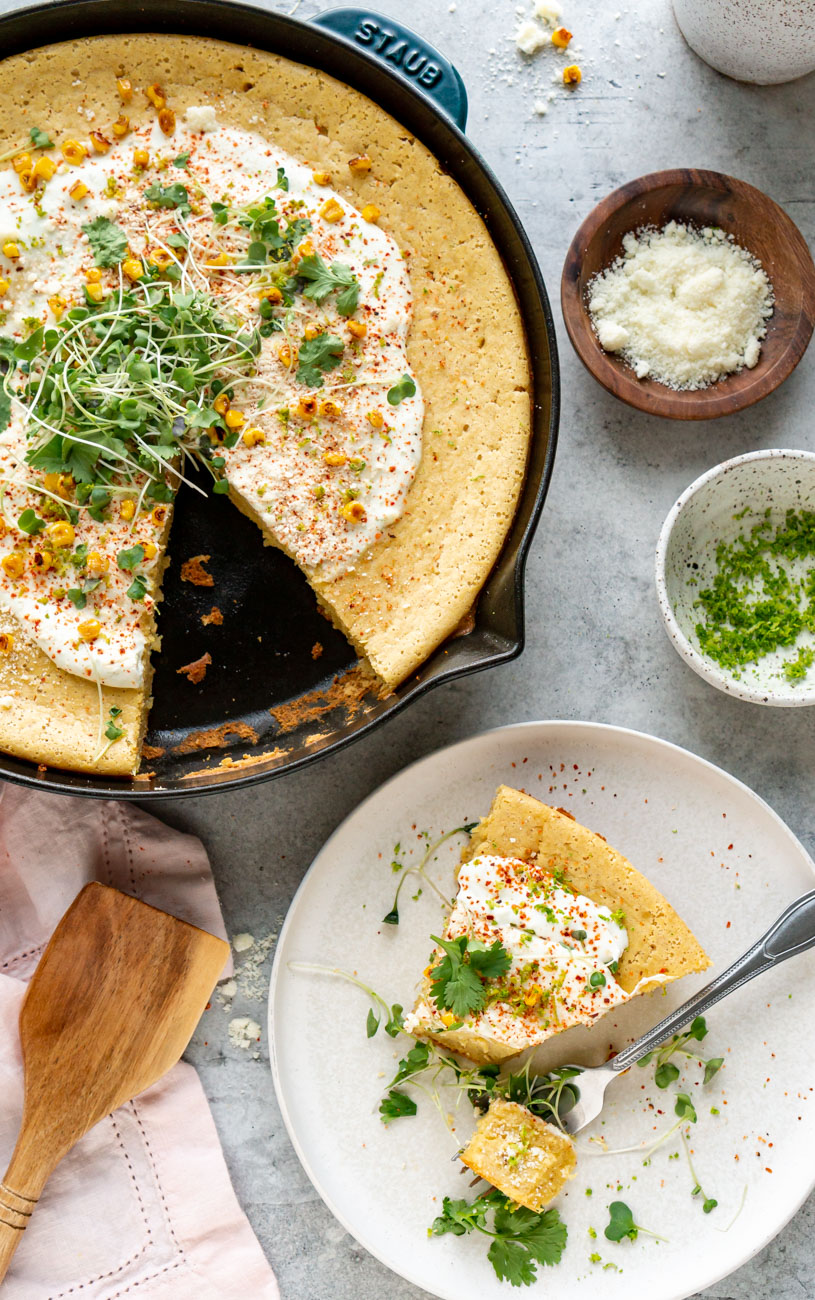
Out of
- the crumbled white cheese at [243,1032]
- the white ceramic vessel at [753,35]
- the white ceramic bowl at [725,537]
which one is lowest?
the crumbled white cheese at [243,1032]

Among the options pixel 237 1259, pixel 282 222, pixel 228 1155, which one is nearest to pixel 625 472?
pixel 282 222

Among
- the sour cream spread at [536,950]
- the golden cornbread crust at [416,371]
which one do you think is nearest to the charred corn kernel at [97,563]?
the golden cornbread crust at [416,371]

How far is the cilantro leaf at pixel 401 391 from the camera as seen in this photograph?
279 cm

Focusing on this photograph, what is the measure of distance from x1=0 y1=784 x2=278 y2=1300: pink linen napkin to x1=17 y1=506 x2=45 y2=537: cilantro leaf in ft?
2.89

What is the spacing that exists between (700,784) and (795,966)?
63 centimetres

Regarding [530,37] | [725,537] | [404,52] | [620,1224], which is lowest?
[620,1224]

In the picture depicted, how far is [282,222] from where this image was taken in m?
2.78

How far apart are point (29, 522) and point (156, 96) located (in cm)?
122

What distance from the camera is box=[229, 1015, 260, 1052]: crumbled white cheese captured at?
126 inches

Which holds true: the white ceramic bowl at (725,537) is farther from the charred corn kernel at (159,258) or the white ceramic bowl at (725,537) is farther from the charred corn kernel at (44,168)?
the charred corn kernel at (44,168)

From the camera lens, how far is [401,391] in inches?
110

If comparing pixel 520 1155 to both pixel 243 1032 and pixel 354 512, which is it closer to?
pixel 243 1032

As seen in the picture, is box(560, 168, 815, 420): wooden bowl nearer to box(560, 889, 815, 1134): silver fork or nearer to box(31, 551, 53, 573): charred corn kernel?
box(560, 889, 815, 1134): silver fork

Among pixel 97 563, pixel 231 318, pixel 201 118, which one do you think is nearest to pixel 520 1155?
pixel 97 563
